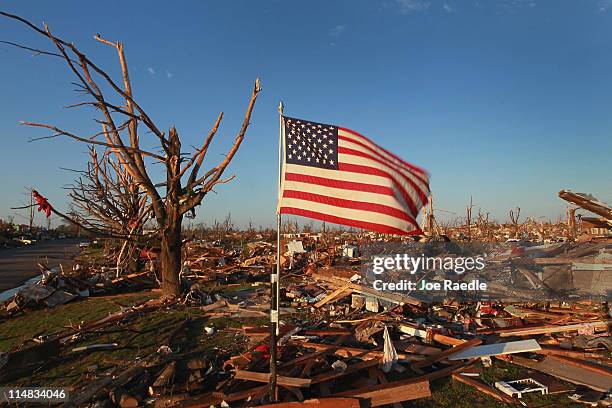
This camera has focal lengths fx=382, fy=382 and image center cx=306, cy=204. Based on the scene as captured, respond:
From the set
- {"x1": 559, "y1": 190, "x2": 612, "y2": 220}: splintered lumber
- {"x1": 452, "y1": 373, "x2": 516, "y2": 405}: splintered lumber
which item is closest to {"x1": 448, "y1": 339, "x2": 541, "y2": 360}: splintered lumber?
{"x1": 452, "y1": 373, "x2": 516, "y2": 405}: splintered lumber

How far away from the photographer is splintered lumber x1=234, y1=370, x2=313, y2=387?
16.9ft

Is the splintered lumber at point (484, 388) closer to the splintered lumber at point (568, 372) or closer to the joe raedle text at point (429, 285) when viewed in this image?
the splintered lumber at point (568, 372)

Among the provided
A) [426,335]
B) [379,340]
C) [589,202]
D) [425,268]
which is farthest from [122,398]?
[589,202]

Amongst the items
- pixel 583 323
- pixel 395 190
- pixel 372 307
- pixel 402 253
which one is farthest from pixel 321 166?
pixel 402 253

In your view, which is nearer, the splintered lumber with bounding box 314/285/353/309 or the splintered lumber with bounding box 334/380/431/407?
the splintered lumber with bounding box 334/380/431/407

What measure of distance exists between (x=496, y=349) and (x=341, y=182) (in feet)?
15.4

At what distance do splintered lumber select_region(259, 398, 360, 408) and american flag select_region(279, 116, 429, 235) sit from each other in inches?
84.9

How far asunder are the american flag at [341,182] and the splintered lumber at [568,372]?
142 inches

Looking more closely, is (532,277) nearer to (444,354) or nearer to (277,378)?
(444,354)

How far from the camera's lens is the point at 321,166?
16.6 ft

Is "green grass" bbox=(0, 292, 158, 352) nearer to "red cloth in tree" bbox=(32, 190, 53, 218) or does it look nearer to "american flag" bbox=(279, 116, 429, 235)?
"red cloth in tree" bbox=(32, 190, 53, 218)

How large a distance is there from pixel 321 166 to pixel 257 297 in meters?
8.75

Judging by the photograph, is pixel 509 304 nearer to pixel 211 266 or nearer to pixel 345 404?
pixel 345 404

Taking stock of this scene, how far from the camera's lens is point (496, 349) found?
23.1 feet
